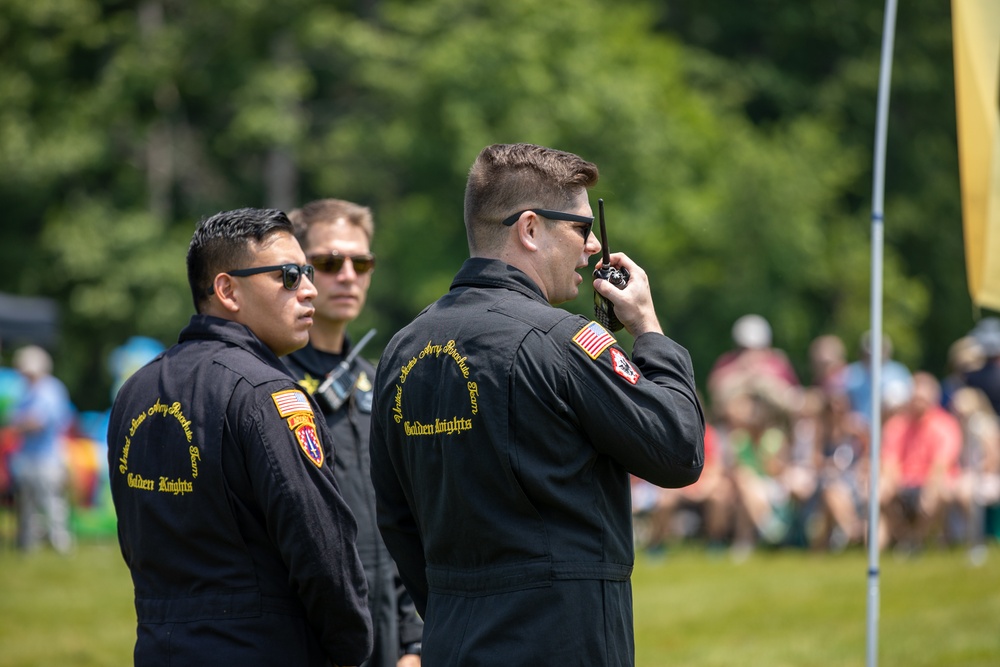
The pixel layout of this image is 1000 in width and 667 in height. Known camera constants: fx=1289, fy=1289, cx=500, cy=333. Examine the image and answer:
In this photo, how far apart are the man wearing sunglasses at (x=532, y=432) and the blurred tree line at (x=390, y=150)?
2180 cm

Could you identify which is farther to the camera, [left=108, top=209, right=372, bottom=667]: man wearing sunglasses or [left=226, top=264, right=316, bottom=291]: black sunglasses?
[left=226, top=264, right=316, bottom=291]: black sunglasses

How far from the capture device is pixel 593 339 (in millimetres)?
3244

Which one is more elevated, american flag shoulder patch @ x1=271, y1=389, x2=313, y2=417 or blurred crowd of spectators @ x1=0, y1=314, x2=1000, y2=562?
american flag shoulder patch @ x1=271, y1=389, x2=313, y2=417

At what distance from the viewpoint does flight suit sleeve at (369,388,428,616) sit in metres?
3.69

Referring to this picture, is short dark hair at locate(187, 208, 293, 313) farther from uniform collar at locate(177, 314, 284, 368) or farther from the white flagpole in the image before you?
the white flagpole

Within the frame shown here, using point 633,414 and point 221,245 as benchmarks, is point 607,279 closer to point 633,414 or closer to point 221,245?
point 633,414

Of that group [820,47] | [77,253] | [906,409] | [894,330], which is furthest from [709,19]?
[906,409]

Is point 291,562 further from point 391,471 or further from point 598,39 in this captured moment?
point 598,39

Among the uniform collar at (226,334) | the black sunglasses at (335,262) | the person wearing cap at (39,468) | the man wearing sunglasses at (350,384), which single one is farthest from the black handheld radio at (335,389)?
the person wearing cap at (39,468)

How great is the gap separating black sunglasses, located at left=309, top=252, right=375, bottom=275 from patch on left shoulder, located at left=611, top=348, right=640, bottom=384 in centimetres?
200

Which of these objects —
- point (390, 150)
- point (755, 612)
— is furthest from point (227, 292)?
point (390, 150)

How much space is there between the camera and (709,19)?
3562 centimetres

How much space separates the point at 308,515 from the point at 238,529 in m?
0.22

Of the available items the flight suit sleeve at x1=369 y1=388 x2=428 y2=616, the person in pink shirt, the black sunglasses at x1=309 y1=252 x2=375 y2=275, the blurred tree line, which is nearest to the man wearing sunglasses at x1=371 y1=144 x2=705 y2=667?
the flight suit sleeve at x1=369 y1=388 x2=428 y2=616
